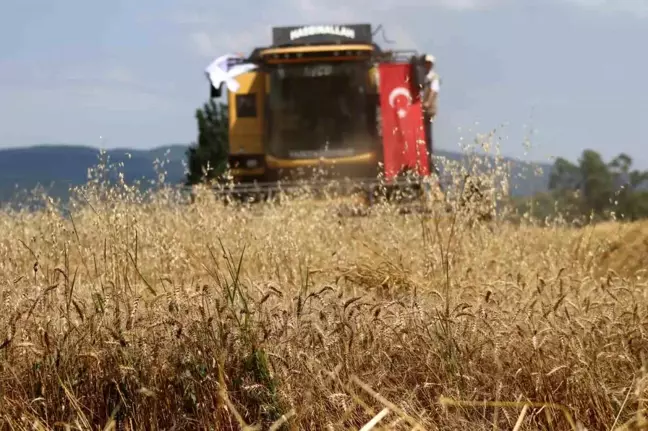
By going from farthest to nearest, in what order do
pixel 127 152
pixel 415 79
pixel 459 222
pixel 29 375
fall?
pixel 415 79, pixel 459 222, pixel 127 152, pixel 29 375

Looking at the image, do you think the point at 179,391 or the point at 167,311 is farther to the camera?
the point at 167,311

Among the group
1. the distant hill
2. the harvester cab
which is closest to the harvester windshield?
the harvester cab

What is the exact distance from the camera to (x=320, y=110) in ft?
44.4

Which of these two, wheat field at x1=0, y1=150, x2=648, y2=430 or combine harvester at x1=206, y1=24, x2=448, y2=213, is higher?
combine harvester at x1=206, y1=24, x2=448, y2=213

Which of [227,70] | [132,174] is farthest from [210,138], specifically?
[132,174]

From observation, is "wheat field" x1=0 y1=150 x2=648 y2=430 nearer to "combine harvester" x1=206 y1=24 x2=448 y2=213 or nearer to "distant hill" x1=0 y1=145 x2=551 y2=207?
"distant hill" x1=0 y1=145 x2=551 y2=207

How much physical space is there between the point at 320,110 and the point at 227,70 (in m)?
1.51

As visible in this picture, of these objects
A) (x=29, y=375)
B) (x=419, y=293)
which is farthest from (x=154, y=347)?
A: (x=419, y=293)

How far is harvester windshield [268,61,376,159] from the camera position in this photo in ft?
43.7

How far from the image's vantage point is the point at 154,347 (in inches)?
132

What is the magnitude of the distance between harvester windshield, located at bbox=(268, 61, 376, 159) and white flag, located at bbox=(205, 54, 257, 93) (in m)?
0.55

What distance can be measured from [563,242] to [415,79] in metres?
6.07

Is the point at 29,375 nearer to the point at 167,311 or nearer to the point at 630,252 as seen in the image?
the point at 167,311

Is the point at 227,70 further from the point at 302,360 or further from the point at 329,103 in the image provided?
the point at 302,360
